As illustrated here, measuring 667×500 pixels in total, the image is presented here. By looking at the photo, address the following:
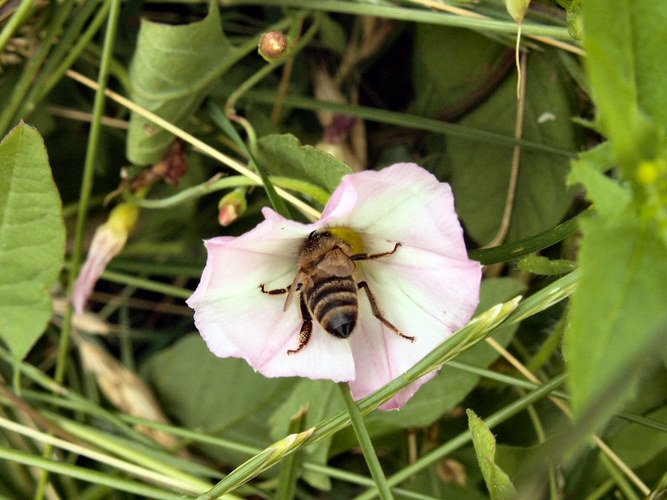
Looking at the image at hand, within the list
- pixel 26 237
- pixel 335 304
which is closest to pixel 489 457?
pixel 335 304

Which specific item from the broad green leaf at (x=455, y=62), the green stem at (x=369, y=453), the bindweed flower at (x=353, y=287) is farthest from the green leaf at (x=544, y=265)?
the broad green leaf at (x=455, y=62)

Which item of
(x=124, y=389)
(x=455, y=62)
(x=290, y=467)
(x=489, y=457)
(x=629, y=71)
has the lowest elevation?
(x=124, y=389)

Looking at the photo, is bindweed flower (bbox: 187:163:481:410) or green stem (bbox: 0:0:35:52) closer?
bindweed flower (bbox: 187:163:481:410)

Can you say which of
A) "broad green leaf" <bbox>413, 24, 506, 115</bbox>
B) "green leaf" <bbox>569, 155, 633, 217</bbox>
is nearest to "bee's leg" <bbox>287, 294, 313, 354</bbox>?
"green leaf" <bbox>569, 155, 633, 217</bbox>

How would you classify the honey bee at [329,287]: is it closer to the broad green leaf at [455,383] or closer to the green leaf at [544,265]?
the green leaf at [544,265]

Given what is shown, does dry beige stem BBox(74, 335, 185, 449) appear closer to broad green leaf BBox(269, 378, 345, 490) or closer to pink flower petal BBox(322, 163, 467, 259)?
broad green leaf BBox(269, 378, 345, 490)

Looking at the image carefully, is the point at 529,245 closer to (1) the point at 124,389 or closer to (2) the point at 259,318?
(2) the point at 259,318
